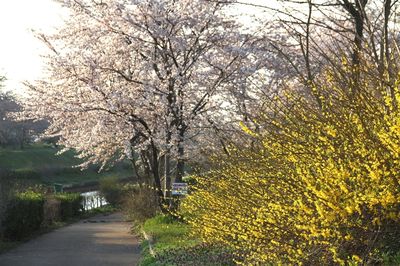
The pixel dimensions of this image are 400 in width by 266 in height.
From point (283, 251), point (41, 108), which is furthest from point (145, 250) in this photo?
point (283, 251)

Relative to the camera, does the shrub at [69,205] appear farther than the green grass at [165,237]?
Yes

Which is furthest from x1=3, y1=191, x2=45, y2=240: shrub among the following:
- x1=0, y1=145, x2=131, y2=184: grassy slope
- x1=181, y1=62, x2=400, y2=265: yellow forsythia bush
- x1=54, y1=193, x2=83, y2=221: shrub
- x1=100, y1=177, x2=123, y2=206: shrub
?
x1=0, y1=145, x2=131, y2=184: grassy slope

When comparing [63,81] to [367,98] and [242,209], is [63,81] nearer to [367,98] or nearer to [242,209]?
[242,209]

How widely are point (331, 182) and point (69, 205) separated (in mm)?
25455

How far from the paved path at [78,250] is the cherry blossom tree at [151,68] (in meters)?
2.82

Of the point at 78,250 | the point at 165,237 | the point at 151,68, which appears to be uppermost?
the point at 151,68

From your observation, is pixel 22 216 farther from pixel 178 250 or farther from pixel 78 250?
pixel 178 250

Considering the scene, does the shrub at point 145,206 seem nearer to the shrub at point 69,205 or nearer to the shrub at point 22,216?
the shrub at point 22,216

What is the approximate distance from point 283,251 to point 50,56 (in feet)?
43.5

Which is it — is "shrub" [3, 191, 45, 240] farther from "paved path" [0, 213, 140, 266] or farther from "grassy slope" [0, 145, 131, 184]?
"grassy slope" [0, 145, 131, 184]

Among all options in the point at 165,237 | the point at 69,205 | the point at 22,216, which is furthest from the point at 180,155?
the point at 69,205

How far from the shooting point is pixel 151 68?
18.3m

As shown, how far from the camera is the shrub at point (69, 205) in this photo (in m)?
28.3

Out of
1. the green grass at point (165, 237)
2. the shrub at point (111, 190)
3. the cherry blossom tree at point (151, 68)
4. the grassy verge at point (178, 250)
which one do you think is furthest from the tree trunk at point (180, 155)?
the shrub at point (111, 190)
